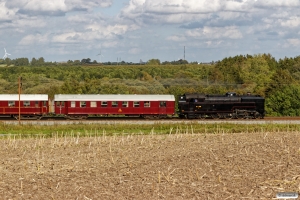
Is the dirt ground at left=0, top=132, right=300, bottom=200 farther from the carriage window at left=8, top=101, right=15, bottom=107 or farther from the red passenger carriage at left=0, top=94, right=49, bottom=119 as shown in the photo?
the carriage window at left=8, top=101, right=15, bottom=107

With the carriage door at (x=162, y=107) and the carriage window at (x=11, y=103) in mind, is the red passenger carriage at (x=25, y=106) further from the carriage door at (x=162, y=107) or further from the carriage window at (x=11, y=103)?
the carriage door at (x=162, y=107)

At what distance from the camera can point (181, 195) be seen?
15.6 m

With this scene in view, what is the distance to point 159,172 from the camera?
1733 cm

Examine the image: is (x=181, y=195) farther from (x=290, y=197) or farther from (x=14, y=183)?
(x=14, y=183)

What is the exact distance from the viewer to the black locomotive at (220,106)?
5647 centimetres

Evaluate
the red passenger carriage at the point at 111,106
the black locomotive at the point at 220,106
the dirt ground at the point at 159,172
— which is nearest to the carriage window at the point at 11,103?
the red passenger carriage at the point at 111,106

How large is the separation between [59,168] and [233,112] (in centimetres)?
3937

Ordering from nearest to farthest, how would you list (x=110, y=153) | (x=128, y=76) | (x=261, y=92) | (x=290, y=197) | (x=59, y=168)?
(x=290, y=197)
(x=59, y=168)
(x=110, y=153)
(x=261, y=92)
(x=128, y=76)

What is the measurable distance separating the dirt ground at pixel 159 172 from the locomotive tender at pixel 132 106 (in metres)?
31.7

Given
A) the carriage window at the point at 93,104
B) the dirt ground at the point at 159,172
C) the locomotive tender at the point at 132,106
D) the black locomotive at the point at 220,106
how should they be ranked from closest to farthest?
1. the dirt ground at the point at 159,172
2. the locomotive tender at the point at 132,106
3. the carriage window at the point at 93,104
4. the black locomotive at the point at 220,106

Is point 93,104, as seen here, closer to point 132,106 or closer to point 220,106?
point 132,106

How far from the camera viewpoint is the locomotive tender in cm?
5588

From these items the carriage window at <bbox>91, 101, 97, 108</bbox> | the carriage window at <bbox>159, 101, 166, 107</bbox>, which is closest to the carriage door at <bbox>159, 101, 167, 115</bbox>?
the carriage window at <bbox>159, 101, 166, 107</bbox>

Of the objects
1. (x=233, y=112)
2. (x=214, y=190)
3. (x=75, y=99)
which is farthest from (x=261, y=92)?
(x=214, y=190)
